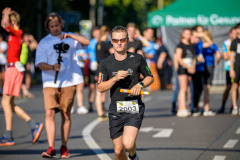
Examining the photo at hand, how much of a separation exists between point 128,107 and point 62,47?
2.19m

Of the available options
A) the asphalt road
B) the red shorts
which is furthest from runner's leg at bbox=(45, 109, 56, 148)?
the red shorts

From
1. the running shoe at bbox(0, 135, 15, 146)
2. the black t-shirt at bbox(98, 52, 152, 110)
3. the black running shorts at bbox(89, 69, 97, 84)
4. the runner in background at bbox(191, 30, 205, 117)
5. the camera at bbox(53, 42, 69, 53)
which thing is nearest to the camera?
the black t-shirt at bbox(98, 52, 152, 110)

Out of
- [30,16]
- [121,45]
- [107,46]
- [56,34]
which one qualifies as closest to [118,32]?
[121,45]

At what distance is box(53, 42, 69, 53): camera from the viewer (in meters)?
8.23

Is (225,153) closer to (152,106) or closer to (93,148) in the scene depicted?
(93,148)

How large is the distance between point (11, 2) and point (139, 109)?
106 feet

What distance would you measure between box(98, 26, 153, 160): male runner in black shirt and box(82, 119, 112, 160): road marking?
1710 millimetres

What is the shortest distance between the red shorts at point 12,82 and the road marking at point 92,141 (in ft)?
4.86

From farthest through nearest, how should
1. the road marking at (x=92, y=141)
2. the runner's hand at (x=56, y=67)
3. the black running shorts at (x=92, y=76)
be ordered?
the black running shorts at (x=92, y=76)
the road marking at (x=92, y=141)
the runner's hand at (x=56, y=67)

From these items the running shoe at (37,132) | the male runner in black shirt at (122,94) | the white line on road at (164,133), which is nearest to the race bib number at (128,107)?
the male runner in black shirt at (122,94)

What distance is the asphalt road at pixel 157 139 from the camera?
8.41 metres

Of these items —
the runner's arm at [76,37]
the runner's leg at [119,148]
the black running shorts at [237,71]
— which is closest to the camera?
the runner's leg at [119,148]

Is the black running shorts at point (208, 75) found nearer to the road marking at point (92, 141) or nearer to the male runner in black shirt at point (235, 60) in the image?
the male runner in black shirt at point (235, 60)

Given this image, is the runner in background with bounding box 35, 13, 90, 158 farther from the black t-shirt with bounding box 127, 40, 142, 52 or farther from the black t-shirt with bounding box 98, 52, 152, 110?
the black t-shirt with bounding box 127, 40, 142, 52
